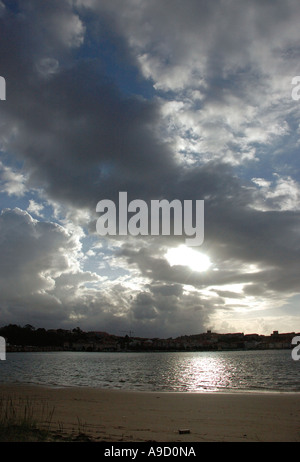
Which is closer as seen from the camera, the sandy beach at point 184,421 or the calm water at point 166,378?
the sandy beach at point 184,421

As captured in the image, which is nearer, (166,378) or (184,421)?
(184,421)

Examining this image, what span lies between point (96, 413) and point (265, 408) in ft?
37.8

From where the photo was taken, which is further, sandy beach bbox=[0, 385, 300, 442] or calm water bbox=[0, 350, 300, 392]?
calm water bbox=[0, 350, 300, 392]

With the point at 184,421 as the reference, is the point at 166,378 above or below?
below

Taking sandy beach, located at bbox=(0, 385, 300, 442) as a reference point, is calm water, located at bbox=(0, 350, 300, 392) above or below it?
below

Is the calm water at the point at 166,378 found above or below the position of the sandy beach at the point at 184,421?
below
